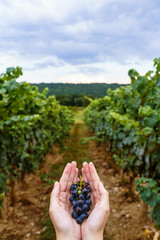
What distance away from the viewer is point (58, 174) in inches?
272

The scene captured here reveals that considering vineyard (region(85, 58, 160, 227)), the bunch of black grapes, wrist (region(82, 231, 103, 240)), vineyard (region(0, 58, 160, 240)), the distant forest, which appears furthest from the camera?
the distant forest

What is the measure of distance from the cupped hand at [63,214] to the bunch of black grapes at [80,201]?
66 millimetres

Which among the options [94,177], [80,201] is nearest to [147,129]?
[94,177]

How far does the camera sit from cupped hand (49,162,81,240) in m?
1.48

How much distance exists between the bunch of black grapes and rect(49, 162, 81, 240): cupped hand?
0.07 metres

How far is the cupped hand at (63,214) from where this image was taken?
1.48 metres

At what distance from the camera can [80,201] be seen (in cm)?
156

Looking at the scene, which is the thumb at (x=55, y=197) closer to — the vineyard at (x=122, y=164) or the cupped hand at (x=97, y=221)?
the cupped hand at (x=97, y=221)

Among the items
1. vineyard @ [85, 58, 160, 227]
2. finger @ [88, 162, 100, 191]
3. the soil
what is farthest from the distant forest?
finger @ [88, 162, 100, 191]

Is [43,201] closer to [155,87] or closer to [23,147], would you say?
[23,147]

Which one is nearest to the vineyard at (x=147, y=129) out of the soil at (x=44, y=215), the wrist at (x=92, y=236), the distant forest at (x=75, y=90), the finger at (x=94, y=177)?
the finger at (x=94, y=177)

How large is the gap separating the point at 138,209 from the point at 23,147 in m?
3.23

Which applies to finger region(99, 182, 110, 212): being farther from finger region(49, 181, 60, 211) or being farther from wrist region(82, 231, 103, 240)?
finger region(49, 181, 60, 211)

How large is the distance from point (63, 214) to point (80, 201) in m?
0.18
